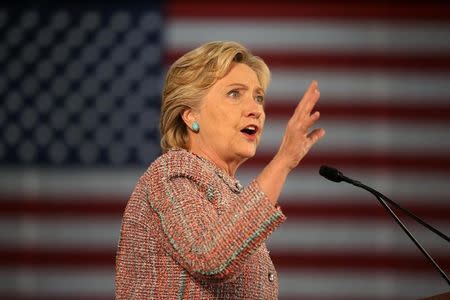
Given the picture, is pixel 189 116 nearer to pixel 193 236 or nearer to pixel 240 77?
pixel 240 77

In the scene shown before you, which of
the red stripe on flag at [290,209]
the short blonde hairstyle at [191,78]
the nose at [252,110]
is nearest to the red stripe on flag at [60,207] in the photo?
the red stripe on flag at [290,209]

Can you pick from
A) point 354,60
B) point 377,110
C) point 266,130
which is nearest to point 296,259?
point 266,130

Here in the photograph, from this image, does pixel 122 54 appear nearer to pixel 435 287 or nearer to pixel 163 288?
pixel 435 287

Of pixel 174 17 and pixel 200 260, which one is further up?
pixel 174 17

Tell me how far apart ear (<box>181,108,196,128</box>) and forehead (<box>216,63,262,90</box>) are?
0.28 feet

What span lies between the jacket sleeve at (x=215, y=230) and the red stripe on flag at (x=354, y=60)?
8.08ft

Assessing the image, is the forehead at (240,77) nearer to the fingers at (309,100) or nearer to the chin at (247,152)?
the chin at (247,152)

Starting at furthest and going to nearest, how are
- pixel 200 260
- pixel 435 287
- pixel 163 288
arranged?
pixel 435 287 → pixel 163 288 → pixel 200 260

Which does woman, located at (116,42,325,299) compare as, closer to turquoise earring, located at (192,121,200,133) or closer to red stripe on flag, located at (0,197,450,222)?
turquoise earring, located at (192,121,200,133)

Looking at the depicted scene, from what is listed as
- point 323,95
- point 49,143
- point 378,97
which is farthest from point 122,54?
point 378,97

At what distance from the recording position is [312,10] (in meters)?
3.88

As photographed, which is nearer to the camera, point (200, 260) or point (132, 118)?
point (200, 260)

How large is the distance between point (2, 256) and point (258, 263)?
245cm

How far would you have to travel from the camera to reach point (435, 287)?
3.78 meters
